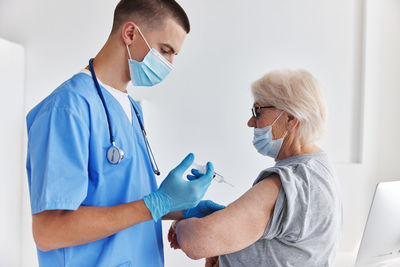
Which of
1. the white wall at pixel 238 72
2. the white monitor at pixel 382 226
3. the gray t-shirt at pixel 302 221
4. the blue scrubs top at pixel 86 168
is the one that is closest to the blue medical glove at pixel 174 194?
the blue scrubs top at pixel 86 168

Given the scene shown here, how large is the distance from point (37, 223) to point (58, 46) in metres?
1.96

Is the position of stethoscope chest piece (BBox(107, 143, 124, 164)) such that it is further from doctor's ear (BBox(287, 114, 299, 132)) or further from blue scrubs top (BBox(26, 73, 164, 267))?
doctor's ear (BBox(287, 114, 299, 132))

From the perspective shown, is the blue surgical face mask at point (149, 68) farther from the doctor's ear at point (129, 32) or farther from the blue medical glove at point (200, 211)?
the blue medical glove at point (200, 211)

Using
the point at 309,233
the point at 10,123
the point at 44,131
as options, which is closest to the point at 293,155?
the point at 309,233

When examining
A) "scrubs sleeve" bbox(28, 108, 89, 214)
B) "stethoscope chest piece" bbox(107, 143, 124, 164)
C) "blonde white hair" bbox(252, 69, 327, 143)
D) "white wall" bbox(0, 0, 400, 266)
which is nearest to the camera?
"scrubs sleeve" bbox(28, 108, 89, 214)

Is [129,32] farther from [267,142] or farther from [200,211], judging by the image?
[200,211]

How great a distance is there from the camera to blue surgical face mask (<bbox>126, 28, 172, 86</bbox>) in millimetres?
1085

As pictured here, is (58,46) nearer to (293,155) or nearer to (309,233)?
(293,155)

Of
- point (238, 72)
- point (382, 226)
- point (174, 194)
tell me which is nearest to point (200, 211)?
point (174, 194)

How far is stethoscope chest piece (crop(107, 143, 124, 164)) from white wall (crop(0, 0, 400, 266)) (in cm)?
149

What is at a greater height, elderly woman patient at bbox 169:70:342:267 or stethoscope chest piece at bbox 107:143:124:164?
stethoscope chest piece at bbox 107:143:124:164

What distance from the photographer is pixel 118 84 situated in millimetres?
1116

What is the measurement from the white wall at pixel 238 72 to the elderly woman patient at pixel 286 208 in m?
1.17

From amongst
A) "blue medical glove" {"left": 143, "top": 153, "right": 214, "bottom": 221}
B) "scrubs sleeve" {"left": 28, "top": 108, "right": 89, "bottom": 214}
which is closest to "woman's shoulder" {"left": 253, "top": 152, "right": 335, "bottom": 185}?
"blue medical glove" {"left": 143, "top": 153, "right": 214, "bottom": 221}
